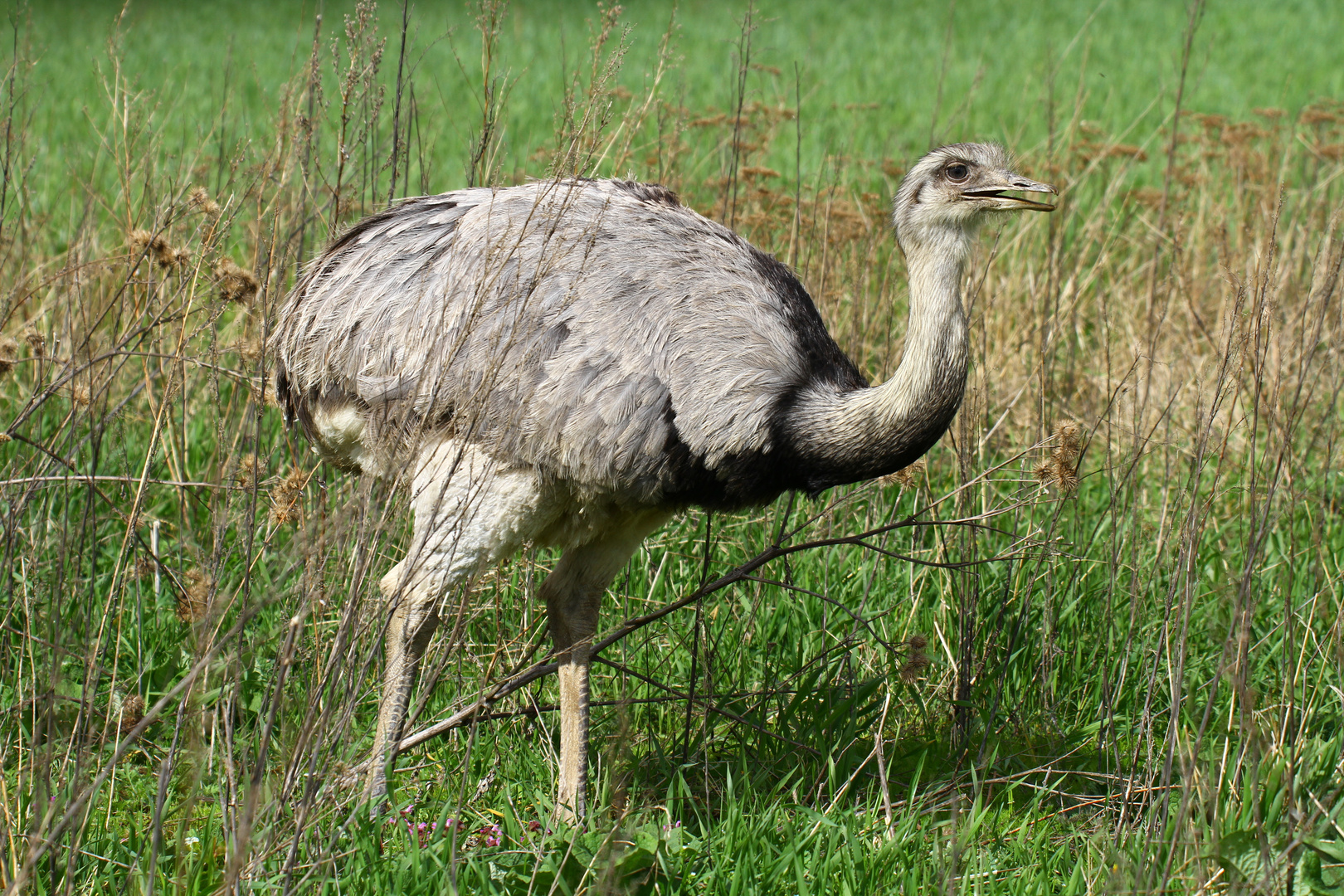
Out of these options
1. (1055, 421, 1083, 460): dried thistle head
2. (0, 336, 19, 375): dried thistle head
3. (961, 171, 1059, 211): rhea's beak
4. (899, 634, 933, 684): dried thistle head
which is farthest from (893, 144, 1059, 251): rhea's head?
(0, 336, 19, 375): dried thistle head

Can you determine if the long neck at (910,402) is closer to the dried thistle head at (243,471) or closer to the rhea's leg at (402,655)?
the rhea's leg at (402,655)

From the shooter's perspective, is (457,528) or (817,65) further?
(817,65)

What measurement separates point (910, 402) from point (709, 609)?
1.24 m

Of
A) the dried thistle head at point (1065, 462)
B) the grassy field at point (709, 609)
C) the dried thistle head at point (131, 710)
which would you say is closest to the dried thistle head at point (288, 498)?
the grassy field at point (709, 609)

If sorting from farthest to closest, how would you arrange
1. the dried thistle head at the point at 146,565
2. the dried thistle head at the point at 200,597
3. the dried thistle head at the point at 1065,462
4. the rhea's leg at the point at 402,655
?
the dried thistle head at the point at 146,565 → the rhea's leg at the point at 402,655 → the dried thistle head at the point at 1065,462 → the dried thistle head at the point at 200,597

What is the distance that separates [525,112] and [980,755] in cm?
724

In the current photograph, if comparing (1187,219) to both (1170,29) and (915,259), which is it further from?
(1170,29)

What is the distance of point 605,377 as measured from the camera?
3010mm

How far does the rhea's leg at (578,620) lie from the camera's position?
330 centimetres

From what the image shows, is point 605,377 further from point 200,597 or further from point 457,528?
point 200,597

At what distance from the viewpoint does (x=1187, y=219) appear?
6.95m

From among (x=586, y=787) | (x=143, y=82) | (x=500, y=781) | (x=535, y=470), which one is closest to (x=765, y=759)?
(x=586, y=787)

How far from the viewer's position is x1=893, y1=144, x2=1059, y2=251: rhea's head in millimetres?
3080

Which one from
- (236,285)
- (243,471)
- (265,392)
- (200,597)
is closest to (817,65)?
(243,471)
